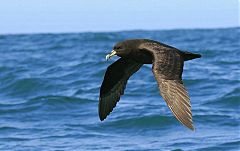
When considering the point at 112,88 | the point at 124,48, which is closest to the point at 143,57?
the point at 124,48

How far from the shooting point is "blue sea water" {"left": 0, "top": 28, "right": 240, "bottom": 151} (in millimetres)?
9898

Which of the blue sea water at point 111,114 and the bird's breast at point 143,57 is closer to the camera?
the bird's breast at point 143,57

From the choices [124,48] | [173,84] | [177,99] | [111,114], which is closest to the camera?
[177,99]

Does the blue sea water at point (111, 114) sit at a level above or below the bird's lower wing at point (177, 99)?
below

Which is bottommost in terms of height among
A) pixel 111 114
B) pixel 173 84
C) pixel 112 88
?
pixel 111 114

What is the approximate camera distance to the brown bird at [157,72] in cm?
705

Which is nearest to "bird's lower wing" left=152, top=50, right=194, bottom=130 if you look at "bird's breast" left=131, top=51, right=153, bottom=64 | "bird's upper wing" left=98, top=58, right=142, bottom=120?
"bird's breast" left=131, top=51, right=153, bottom=64

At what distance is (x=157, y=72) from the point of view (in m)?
7.39

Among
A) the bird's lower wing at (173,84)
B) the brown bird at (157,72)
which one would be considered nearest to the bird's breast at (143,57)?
the brown bird at (157,72)

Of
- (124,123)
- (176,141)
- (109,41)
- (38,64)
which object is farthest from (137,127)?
(109,41)

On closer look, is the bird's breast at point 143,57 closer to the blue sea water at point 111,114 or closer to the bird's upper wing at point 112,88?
the bird's upper wing at point 112,88

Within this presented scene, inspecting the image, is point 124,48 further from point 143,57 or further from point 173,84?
point 173,84

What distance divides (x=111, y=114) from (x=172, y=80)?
452 cm

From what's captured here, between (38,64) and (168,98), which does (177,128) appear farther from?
(38,64)
